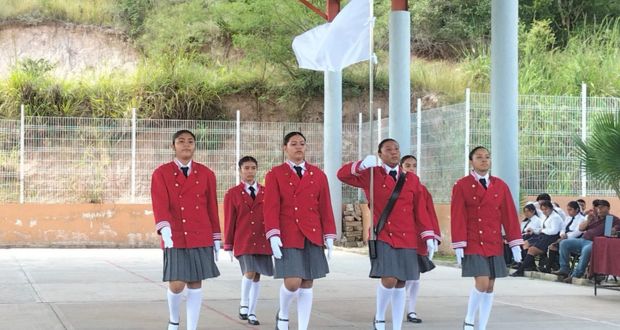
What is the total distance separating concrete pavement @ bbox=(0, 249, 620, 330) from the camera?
33.5 ft

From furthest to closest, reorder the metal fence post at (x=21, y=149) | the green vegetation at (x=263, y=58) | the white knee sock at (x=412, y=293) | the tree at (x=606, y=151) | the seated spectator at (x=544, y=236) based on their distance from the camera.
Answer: the green vegetation at (x=263, y=58) < the metal fence post at (x=21, y=149) < the seated spectator at (x=544, y=236) < the tree at (x=606, y=151) < the white knee sock at (x=412, y=293)

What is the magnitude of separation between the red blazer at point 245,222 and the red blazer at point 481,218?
2.32 m

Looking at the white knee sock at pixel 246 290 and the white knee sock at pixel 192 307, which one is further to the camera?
the white knee sock at pixel 246 290

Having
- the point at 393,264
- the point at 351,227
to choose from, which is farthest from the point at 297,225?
the point at 351,227

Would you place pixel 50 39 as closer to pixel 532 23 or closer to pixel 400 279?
pixel 532 23

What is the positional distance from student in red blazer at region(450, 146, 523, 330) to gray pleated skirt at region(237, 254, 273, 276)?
238 cm

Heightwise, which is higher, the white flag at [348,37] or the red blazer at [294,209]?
the white flag at [348,37]

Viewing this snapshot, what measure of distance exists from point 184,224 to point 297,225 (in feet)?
3.42

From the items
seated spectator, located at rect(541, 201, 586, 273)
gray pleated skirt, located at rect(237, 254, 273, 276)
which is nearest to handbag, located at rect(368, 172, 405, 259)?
gray pleated skirt, located at rect(237, 254, 273, 276)

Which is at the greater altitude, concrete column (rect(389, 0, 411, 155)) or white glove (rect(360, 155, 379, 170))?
concrete column (rect(389, 0, 411, 155))

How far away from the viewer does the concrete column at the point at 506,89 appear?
17.2 metres

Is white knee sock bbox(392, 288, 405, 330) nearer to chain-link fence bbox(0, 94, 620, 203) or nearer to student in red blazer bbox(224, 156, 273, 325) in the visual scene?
student in red blazer bbox(224, 156, 273, 325)

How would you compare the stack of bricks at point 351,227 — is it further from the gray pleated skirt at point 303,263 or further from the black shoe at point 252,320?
the gray pleated skirt at point 303,263

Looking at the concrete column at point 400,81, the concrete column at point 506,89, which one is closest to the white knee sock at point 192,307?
the concrete column at point 506,89
